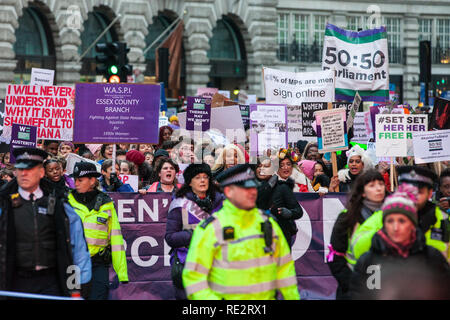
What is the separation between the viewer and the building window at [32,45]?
30.8 metres

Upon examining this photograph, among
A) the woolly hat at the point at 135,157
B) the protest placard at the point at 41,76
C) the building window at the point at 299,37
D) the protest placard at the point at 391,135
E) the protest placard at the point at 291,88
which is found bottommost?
the woolly hat at the point at 135,157

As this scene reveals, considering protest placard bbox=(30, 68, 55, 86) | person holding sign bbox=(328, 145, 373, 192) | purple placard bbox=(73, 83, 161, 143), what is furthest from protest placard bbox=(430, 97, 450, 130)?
protest placard bbox=(30, 68, 55, 86)

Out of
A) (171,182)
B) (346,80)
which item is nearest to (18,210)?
(171,182)

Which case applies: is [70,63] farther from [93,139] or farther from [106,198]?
[106,198]

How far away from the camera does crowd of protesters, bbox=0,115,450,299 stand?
5.57m

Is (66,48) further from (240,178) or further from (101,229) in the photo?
(240,178)

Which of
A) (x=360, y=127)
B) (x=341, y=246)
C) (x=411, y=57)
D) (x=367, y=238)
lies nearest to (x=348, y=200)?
(x=341, y=246)

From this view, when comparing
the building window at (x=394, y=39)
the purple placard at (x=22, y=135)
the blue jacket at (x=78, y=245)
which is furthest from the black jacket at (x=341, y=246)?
the building window at (x=394, y=39)

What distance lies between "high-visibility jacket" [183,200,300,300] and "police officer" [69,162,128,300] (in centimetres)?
254

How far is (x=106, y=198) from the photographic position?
829 centimetres

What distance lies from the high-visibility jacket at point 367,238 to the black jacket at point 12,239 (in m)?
2.06

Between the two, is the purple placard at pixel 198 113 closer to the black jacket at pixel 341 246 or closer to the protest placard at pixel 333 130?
the protest placard at pixel 333 130
